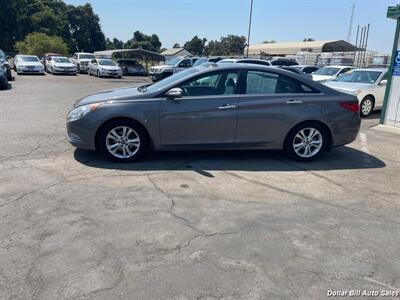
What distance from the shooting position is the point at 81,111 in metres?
5.77

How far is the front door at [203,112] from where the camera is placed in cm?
579

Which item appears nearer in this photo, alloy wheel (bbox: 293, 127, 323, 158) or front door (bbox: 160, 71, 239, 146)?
front door (bbox: 160, 71, 239, 146)

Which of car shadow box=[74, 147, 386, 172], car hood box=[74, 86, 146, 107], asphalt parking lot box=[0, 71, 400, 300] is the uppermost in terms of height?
car hood box=[74, 86, 146, 107]

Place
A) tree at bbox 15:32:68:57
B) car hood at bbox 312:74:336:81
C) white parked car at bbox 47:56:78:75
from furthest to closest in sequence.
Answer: tree at bbox 15:32:68:57 → white parked car at bbox 47:56:78:75 → car hood at bbox 312:74:336:81

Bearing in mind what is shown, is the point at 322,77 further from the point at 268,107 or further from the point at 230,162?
the point at 230,162

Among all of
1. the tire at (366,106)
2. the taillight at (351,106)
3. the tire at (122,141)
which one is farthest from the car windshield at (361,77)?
the tire at (122,141)

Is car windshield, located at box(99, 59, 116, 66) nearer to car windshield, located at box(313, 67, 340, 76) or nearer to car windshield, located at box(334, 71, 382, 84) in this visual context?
car windshield, located at box(313, 67, 340, 76)

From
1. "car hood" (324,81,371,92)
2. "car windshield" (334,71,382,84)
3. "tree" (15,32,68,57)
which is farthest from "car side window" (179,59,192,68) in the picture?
"tree" (15,32,68,57)

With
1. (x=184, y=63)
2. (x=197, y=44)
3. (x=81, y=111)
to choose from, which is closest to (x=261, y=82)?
(x=81, y=111)

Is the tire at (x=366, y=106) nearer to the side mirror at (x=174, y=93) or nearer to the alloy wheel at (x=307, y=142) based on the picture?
the alloy wheel at (x=307, y=142)

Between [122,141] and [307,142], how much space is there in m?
3.10

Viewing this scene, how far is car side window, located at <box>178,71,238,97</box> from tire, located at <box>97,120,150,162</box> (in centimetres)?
96

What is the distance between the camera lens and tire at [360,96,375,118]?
11688 mm

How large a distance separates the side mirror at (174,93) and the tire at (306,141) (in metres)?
1.98
